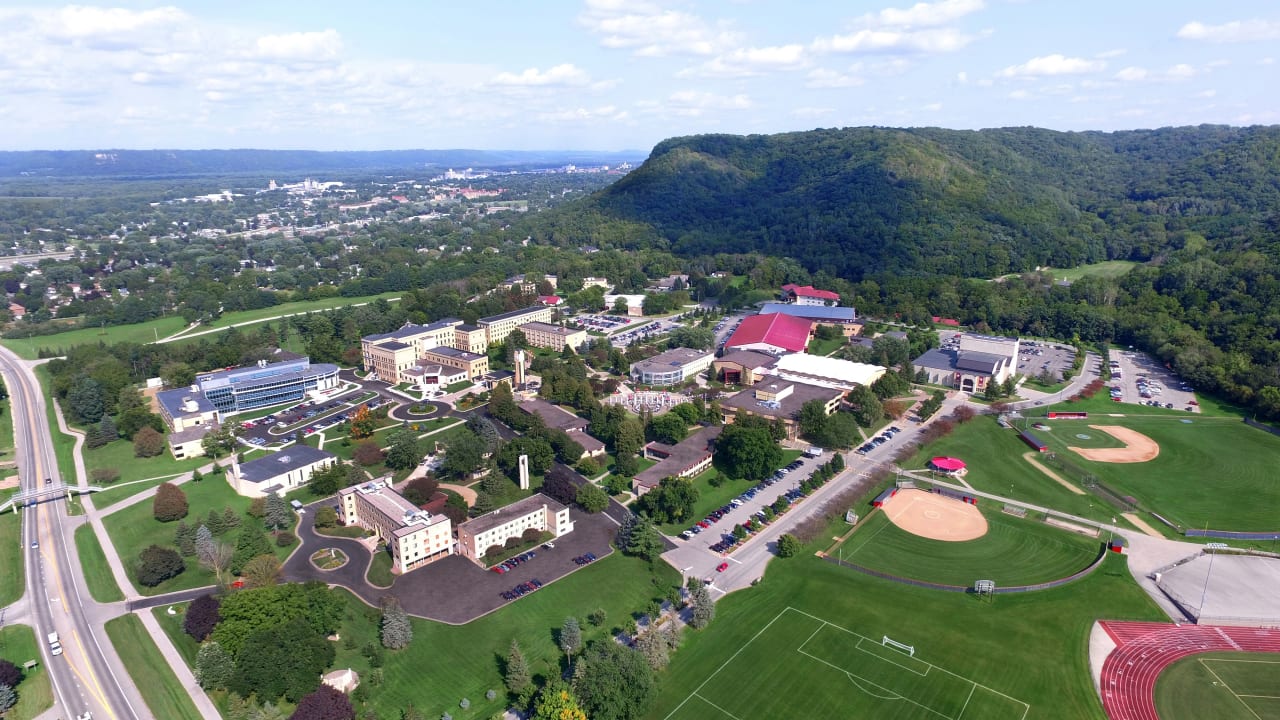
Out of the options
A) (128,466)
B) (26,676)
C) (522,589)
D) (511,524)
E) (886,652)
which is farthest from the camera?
(128,466)

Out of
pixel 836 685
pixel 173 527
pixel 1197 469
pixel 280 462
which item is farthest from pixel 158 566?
pixel 1197 469

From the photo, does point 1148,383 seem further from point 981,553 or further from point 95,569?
point 95,569

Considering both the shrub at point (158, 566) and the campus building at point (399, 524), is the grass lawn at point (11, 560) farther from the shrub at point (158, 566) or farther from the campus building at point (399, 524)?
the campus building at point (399, 524)

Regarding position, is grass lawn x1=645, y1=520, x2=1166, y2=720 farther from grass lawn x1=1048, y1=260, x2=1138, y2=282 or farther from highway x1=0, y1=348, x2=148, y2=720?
grass lawn x1=1048, y1=260, x2=1138, y2=282

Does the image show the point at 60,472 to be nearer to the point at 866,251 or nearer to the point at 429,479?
the point at 429,479

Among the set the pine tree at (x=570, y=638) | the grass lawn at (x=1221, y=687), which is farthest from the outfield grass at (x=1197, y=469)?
the pine tree at (x=570, y=638)

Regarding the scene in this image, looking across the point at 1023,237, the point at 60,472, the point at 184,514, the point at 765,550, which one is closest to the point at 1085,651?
the point at 765,550
